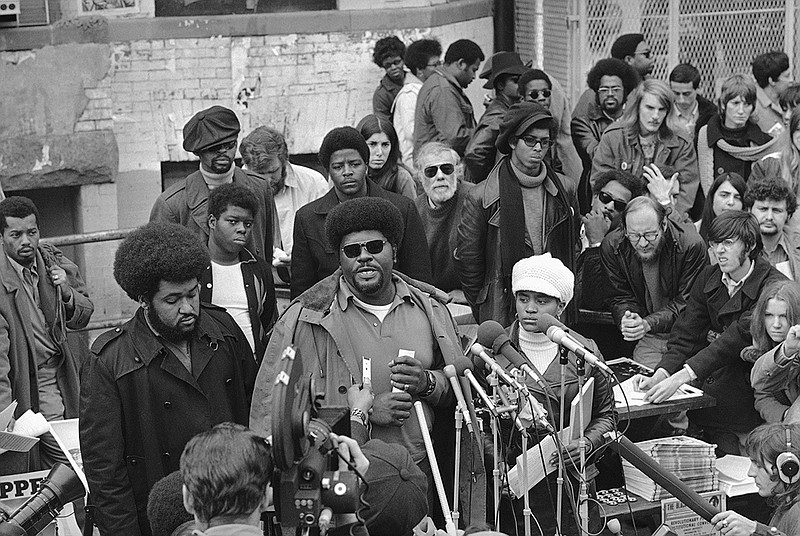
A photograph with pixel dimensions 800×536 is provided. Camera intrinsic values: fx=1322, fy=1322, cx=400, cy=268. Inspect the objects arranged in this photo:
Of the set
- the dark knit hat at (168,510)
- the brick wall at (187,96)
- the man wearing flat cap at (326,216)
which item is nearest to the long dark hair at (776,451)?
the man wearing flat cap at (326,216)

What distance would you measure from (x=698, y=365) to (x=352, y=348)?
7.48ft

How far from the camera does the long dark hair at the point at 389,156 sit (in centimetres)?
860

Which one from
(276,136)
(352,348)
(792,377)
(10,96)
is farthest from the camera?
(10,96)

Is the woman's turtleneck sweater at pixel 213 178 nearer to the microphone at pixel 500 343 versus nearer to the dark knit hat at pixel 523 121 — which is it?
the dark knit hat at pixel 523 121

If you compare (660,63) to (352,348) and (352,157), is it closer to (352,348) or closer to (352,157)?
(352,157)

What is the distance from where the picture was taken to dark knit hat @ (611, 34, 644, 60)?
37.7 feet

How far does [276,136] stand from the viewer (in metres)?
8.83

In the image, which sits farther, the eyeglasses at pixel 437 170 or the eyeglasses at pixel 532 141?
the eyeglasses at pixel 437 170

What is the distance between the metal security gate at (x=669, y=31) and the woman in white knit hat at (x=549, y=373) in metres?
7.04

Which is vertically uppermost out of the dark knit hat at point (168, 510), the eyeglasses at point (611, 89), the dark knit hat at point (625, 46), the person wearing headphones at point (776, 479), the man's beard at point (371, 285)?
the dark knit hat at point (625, 46)

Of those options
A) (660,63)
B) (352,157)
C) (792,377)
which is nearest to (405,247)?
(352,157)

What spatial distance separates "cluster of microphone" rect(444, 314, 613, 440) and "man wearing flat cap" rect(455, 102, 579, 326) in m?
2.18

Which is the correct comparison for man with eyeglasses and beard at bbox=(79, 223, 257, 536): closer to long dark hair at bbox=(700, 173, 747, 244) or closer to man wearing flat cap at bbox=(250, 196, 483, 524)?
man wearing flat cap at bbox=(250, 196, 483, 524)

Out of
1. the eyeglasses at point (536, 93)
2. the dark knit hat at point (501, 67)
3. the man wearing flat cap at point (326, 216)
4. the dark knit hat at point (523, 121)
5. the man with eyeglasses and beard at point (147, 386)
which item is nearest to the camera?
the man with eyeglasses and beard at point (147, 386)
